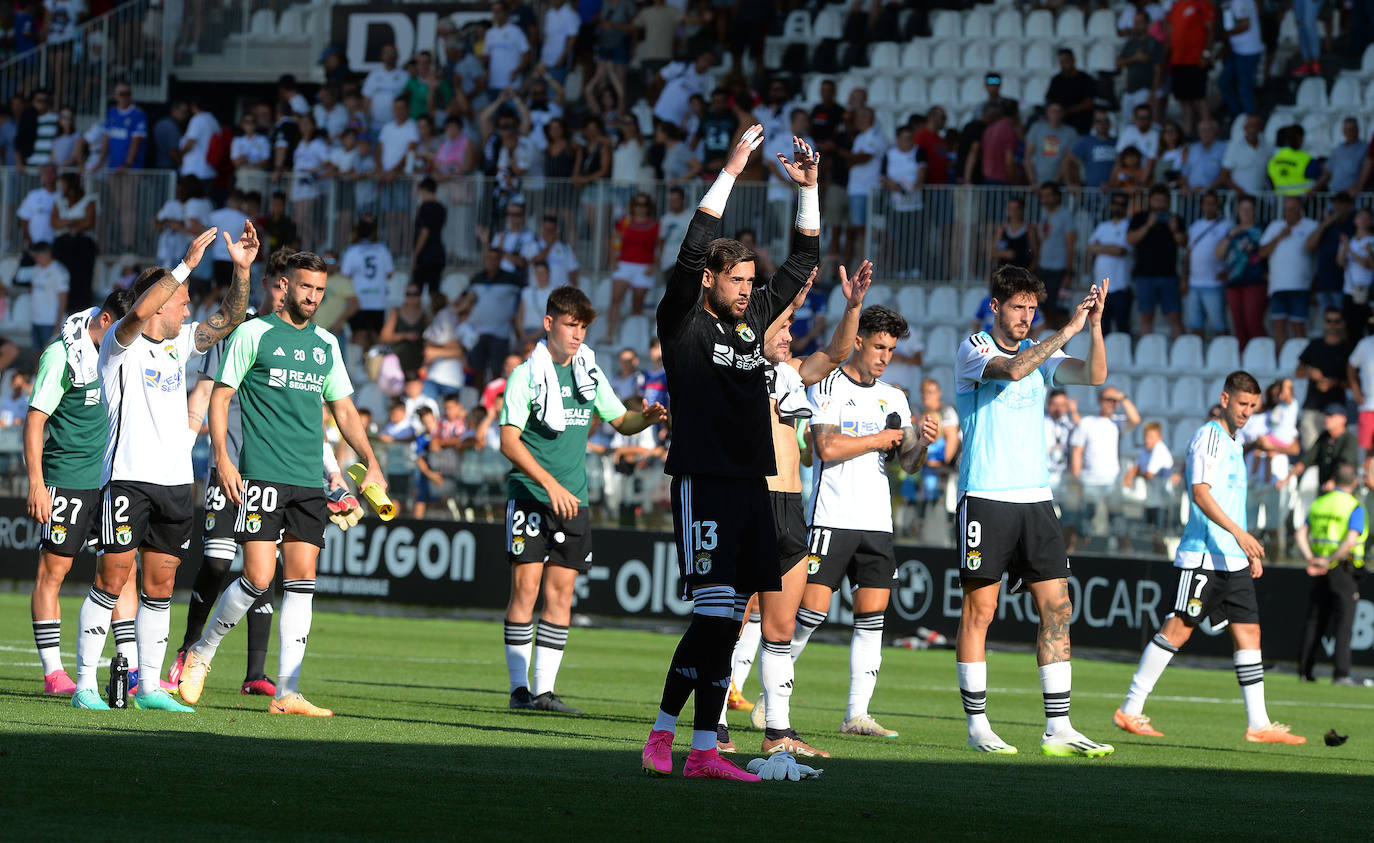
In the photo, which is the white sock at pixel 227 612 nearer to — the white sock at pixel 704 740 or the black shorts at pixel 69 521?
the black shorts at pixel 69 521

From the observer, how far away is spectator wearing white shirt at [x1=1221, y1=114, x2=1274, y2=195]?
2369cm

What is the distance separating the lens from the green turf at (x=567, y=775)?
658 centimetres

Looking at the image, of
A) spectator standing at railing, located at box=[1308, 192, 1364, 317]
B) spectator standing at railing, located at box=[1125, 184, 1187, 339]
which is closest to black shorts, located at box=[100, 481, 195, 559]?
spectator standing at railing, located at box=[1125, 184, 1187, 339]

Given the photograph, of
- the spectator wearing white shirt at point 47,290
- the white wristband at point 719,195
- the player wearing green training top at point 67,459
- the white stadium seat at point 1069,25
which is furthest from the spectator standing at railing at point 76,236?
the white wristband at point 719,195

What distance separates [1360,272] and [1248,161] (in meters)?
2.42

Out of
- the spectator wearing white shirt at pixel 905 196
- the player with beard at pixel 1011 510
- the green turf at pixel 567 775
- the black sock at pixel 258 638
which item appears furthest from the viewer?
the spectator wearing white shirt at pixel 905 196

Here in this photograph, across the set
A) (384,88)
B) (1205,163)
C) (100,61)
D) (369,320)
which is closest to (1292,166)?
(1205,163)

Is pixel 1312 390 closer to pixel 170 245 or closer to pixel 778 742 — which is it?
pixel 778 742

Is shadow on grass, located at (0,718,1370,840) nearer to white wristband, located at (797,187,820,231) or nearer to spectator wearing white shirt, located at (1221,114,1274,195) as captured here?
white wristband, located at (797,187,820,231)

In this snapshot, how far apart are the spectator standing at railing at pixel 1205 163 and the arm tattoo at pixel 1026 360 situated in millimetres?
14843

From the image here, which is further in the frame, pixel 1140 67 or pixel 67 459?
pixel 1140 67

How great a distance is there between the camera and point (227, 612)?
10.9 metres

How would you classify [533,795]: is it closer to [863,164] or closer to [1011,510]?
[1011,510]

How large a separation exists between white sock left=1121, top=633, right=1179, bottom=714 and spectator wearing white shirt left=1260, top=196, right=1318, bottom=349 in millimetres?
11183
